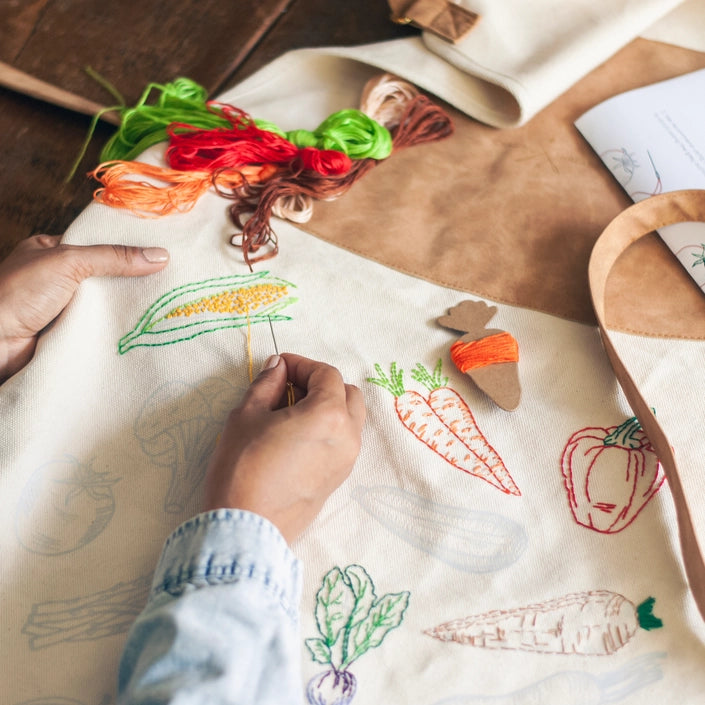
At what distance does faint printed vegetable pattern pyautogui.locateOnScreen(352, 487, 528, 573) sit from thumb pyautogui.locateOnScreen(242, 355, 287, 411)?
0.15 m

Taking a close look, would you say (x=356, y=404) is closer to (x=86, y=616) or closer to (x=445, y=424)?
(x=445, y=424)

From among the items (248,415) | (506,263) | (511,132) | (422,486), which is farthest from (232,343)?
(511,132)

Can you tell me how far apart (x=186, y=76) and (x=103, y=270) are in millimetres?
510

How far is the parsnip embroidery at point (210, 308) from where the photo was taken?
863 mm

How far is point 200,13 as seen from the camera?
126 cm

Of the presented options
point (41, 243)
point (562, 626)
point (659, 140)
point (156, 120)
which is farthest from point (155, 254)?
point (659, 140)

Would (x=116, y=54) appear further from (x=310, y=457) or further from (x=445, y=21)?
(x=310, y=457)

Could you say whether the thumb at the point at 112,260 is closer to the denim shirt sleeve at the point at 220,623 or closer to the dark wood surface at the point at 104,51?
the dark wood surface at the point at 104,51

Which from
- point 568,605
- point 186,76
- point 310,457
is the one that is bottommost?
point 568,605

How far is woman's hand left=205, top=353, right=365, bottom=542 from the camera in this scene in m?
0.69

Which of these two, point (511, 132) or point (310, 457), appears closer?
point (310, 457)

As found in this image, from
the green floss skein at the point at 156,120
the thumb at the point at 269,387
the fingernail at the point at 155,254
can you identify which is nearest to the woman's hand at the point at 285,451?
the thumb at the point at 269,387

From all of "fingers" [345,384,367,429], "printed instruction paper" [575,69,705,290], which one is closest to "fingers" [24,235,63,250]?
"fingers" [345,384,367,429]

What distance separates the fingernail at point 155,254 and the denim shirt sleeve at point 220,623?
378 mm
